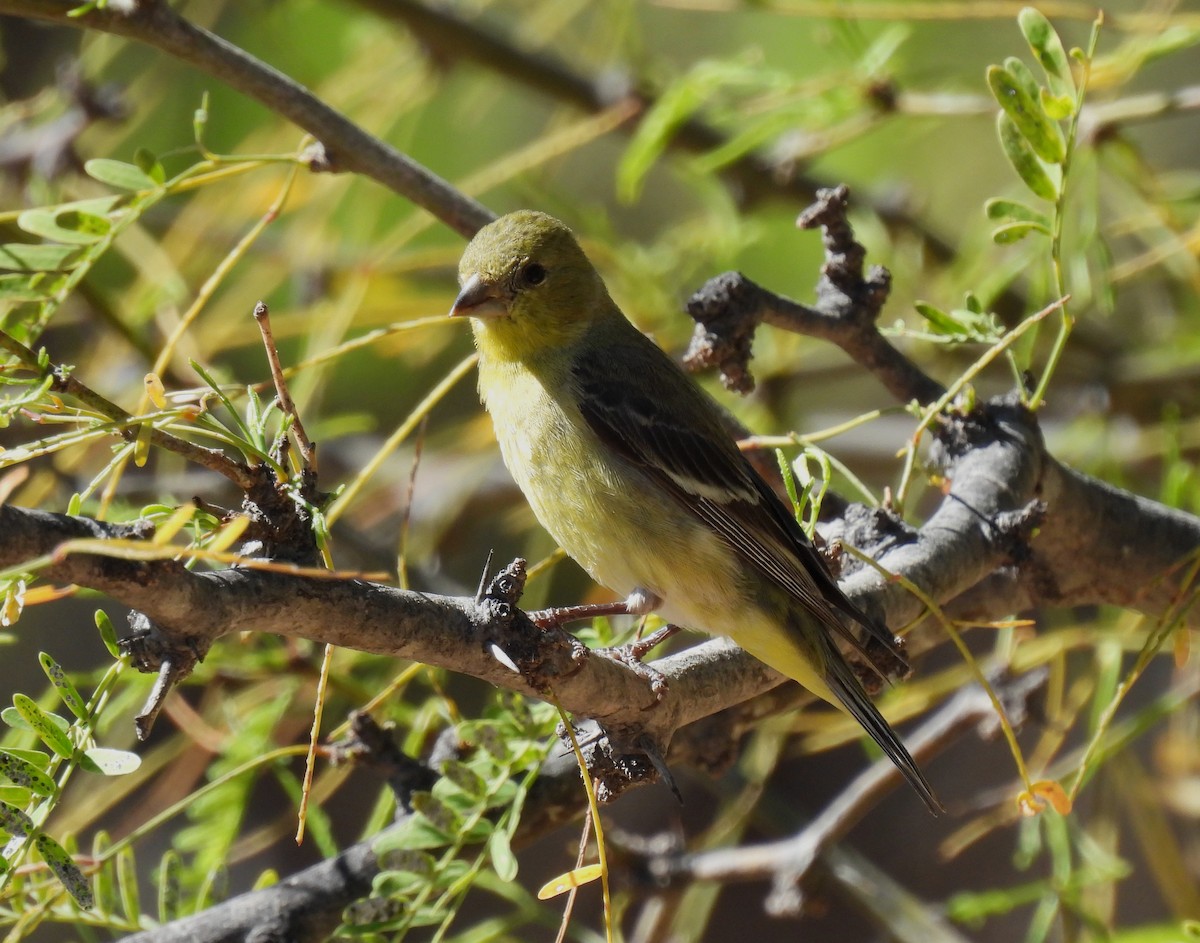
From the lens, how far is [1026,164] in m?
2.54

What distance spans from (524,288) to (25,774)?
5.96 feet

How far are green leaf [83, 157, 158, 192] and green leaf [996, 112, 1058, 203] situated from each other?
168 cm

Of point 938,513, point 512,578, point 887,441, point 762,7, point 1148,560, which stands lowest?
point 887,441

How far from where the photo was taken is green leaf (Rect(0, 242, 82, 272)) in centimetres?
247

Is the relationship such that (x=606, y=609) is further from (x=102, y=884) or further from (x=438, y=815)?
(x=102, y=884)

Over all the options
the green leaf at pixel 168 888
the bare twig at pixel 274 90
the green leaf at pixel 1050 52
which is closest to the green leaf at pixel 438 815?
the green leaf at pixel 168 888

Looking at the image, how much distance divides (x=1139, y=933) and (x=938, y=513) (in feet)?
4.62

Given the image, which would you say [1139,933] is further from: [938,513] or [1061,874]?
[938,513]

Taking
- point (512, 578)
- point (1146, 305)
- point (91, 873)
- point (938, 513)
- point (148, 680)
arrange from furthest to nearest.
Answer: point (1146, 305)
point (148, 680)
point (938, 513)
point (91, 873)
point (512, 578)

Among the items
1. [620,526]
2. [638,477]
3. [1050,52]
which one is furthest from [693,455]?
[1050,52]

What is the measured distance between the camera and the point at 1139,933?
10.6ft

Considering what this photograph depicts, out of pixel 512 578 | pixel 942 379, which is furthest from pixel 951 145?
A: pixel 512 578

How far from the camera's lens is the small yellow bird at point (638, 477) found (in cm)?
281

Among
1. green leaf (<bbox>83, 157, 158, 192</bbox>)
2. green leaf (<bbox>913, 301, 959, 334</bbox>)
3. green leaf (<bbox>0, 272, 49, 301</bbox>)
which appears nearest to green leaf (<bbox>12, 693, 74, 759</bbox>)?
green leaf (<bbox>0, 272, 49, 301</bbox>)
